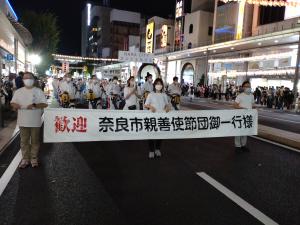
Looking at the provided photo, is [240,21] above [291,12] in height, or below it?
above

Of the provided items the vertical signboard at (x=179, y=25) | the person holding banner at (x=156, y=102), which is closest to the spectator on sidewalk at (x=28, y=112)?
the person holding banner at (x=156, y=102)

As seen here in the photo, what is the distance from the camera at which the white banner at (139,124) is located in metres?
A: 6.14

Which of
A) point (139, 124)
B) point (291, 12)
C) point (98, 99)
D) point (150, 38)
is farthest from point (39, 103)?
point (150, 38)

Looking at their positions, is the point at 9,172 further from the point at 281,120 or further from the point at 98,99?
the point at 281,120

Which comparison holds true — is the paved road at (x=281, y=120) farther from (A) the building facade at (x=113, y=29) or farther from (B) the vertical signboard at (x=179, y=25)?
(A) the building facade at (x=113, y=29)

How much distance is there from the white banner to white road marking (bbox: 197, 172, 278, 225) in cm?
154

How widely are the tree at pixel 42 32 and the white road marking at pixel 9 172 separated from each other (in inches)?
1225

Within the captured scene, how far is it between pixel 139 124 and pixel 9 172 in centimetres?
272

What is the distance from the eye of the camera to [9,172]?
5.81 m

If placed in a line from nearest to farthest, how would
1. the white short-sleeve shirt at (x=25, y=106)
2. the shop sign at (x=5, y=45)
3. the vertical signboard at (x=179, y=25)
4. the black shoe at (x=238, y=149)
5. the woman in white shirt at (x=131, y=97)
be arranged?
A: the white short-sleeve shirt at (x=25, y=106) → the black shoe at (x=238, y=149) → the woman in white shirt at (x=131, y=97) → the shop sign at (x=5, y=45) → the vertical signboard at (x=179, y=25)

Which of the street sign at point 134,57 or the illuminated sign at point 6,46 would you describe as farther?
the illuminated sign at point 6,46

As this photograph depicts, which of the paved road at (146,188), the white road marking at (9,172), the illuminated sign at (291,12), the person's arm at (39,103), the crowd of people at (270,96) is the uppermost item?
the illuminated sign at (291,12)

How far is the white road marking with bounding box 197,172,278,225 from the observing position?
162 inches

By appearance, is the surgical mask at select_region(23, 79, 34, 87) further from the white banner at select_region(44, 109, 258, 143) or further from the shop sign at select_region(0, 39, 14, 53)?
the shop sign at select_region(0, 39, 14, 53)
